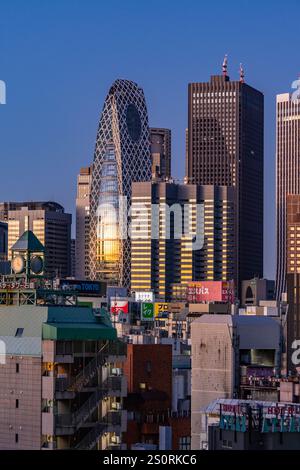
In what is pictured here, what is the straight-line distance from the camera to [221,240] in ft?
582

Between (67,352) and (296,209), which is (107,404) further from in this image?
(296,209)

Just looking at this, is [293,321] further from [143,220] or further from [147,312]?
[143,220]

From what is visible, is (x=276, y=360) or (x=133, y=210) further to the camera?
(x=133, y=210)

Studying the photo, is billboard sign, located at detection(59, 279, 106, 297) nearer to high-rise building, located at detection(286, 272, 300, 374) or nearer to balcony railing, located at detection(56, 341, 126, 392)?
high-rise building, located at detection(286, 272, 300, 374)

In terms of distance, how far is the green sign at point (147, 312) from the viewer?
12294 cm

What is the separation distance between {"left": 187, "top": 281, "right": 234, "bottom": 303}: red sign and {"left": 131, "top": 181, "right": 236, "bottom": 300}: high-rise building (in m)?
19.9

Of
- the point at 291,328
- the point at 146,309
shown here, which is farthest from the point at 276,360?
the point at 146,309

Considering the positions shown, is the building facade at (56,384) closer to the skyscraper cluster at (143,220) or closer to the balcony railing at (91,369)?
the balcony railing at (91,369)

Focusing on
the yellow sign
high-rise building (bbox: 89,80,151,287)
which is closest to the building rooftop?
the yellow sign

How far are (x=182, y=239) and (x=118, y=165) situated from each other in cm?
2576

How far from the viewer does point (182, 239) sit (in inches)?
6688

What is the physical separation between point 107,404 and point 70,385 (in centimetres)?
170

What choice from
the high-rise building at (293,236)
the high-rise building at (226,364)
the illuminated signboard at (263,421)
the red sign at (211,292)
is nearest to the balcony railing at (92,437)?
the illuminated signboard at (263,421)

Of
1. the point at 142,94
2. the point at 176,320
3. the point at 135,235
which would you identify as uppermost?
the point at 142,94
